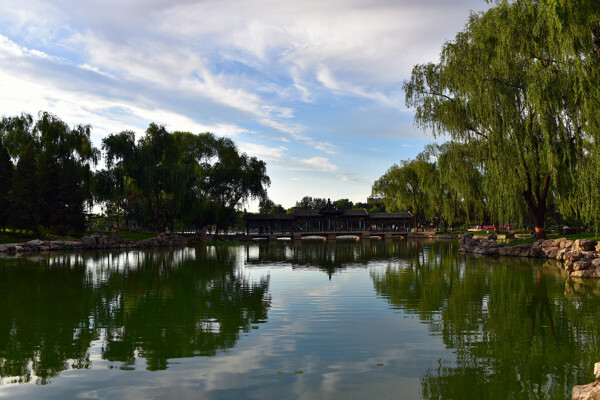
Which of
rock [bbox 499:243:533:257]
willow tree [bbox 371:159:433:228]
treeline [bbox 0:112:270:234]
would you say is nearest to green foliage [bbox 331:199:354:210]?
willow tree [bbox 371:159:433:228]

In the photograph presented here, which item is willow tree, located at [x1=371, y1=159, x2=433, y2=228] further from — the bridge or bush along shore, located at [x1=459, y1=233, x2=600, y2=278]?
bush along shore, located at [x1=459, y1=233, x2=600, y2=278]

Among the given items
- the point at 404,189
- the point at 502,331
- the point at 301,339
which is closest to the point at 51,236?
the point at 301,339

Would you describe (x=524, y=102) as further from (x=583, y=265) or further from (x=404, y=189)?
(x=404, y=189)

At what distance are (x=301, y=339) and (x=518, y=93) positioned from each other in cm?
1678

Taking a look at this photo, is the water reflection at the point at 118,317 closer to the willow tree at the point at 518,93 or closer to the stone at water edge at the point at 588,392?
the stone at water edge at the point at 588,392

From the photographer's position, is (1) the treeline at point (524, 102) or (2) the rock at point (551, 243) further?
(2) the rock at point (551, 243)

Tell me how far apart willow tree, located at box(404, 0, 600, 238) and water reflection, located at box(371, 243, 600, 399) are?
643cm

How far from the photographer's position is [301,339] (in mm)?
6641

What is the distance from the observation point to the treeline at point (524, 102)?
13.3 meters

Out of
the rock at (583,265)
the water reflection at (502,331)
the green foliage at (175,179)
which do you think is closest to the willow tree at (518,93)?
the rock at (583,265)

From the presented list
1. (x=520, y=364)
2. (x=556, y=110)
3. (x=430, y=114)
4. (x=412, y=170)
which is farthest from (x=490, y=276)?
(x=412, y=170)

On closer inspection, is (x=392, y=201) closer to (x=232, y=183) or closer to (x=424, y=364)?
(x=232, y=183)

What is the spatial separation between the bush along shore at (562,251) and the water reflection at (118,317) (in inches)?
409

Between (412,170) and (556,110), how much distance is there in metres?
37.2
